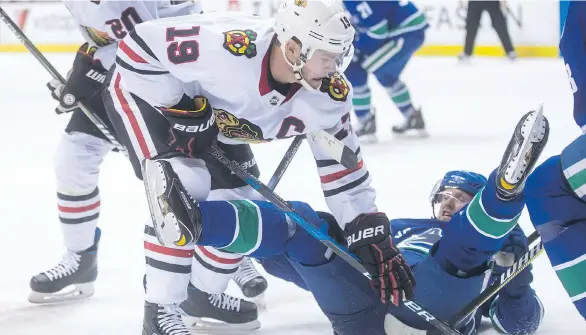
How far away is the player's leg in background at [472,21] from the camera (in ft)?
28.7

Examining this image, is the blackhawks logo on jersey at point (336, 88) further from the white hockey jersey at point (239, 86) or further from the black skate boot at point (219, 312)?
the black skate boot at point (219, 312)

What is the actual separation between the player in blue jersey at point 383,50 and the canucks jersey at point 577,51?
3.64 m

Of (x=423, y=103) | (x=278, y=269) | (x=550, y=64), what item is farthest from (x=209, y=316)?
(x=550, y=64)

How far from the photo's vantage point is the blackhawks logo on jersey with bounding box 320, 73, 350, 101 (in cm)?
234

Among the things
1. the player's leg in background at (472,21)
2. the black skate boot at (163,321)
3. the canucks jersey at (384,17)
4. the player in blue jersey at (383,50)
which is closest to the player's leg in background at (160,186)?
the black skate boot at (163,321)

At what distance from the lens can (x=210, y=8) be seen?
30.9 feet

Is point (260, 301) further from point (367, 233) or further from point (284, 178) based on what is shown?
point (284, 178)

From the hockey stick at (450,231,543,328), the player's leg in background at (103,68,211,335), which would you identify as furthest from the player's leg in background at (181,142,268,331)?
the hockey stick at (450,231,543,328)

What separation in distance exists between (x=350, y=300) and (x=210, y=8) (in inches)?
289

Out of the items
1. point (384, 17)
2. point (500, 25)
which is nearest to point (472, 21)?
point (500, 25)

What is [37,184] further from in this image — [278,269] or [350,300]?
[350,300]

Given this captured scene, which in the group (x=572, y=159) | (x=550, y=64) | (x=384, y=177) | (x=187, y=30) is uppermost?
(x=187, y=30)

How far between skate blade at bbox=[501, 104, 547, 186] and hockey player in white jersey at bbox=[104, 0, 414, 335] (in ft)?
1.13

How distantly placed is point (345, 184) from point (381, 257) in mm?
212
